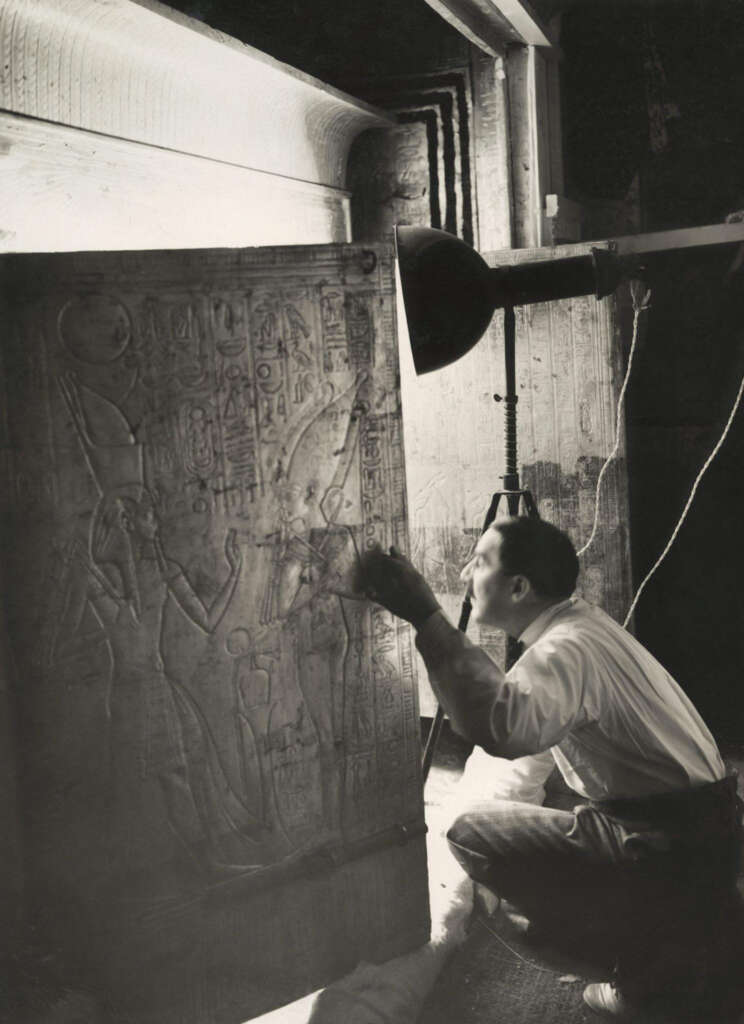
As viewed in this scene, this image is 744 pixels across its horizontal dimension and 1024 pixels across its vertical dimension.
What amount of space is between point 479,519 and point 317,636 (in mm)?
1466

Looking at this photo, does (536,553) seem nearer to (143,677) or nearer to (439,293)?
(439,293)

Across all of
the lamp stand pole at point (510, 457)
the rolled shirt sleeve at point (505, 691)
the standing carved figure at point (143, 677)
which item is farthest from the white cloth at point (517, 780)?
the standing carved figure at point (143, 677)

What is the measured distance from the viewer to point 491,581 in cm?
204

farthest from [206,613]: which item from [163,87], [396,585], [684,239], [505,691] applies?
[684,239]

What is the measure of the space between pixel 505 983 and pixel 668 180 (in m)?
2.82

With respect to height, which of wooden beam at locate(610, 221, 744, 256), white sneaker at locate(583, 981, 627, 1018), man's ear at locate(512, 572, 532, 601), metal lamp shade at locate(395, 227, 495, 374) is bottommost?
white sneaker at locate(583, 981, 627, 1018)

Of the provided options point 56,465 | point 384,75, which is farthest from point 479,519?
point 56,465

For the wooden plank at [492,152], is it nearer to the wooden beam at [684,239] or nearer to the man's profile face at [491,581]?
the wooden beam at [684,239]

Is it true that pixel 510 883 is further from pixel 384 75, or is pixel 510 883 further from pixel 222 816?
pixel 384 75

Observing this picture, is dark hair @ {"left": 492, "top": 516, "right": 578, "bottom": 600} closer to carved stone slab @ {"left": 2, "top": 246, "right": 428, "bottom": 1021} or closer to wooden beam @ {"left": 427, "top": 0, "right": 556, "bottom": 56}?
carved stone slab @ {"left": 2, "top": 246, "right": 428, "bottom": 1021}

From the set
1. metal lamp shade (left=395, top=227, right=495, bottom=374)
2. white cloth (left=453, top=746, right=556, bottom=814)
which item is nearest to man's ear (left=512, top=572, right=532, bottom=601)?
metal lamp shade (left=395, top=227, right=495, bottom=374)

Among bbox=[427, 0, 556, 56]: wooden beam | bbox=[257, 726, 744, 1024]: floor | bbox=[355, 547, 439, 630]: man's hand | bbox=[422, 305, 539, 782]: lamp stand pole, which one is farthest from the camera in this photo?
bbox=[427, 0, 556, 56]: wooden beam

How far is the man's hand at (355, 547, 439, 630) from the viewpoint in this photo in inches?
73.8

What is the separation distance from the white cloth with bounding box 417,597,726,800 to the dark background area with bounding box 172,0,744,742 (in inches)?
70.8
